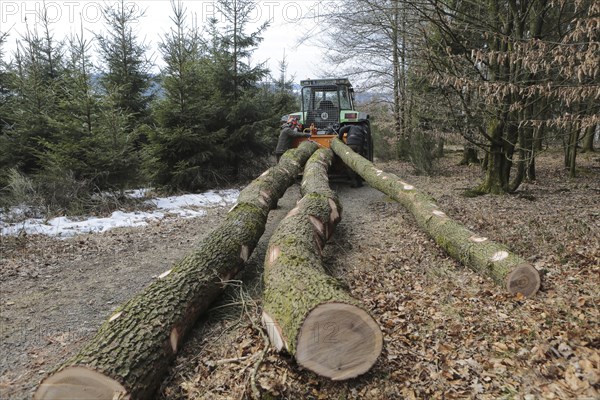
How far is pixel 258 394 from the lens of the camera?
244 centimetres

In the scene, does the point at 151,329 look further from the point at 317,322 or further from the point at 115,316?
the point at 317,322

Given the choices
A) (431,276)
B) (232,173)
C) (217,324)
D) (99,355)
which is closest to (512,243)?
(431,276)

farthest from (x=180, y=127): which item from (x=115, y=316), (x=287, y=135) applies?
(x=115, y=316)

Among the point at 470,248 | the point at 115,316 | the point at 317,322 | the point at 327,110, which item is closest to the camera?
the point at 317,322

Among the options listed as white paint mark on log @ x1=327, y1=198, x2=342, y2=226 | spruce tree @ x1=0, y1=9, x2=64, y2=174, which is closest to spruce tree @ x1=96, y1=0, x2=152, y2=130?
spruce tree @ x1=0, y1=9, x2=64, y2=174

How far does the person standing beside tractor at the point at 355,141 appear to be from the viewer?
10.2m

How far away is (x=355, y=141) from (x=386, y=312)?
23.8 feet

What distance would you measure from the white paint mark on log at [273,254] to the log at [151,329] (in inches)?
19.6

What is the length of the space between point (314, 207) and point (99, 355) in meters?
3.46

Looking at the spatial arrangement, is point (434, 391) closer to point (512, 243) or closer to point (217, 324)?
point (217, 324)

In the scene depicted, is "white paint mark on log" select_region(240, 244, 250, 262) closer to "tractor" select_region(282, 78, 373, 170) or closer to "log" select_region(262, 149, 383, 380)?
"log" select_region(262, 149, 383, 380)

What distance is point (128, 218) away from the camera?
7.37 metres

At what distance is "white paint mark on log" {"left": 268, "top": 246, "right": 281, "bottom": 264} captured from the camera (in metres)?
3.83

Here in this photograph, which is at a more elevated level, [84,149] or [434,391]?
[84,149]
